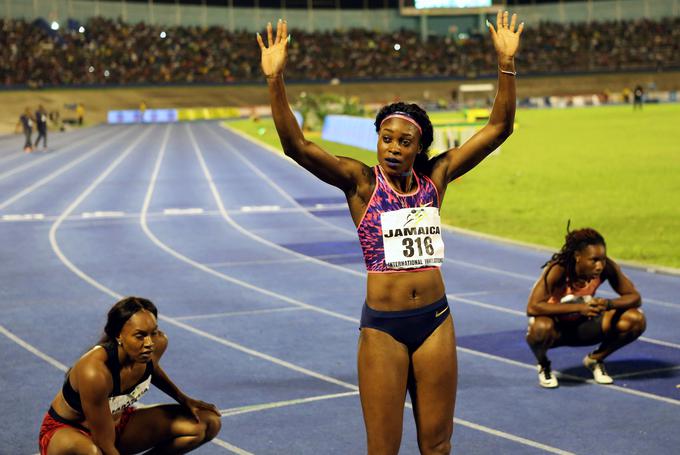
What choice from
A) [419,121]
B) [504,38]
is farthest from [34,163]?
[419,121]

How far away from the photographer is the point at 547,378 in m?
7.97

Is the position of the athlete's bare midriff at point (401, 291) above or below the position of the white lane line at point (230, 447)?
above

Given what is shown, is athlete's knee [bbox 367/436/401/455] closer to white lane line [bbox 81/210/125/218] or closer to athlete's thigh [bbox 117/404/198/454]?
athlete's thigh [bbox 117/404/198/454]

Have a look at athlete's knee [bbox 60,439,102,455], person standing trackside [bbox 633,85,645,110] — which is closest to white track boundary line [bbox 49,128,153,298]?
athlete's knee [bbox 60,439,102,455]

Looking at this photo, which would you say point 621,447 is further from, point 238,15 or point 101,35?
point 238,15

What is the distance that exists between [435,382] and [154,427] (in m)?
1.91

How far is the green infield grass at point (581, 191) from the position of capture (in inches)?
643

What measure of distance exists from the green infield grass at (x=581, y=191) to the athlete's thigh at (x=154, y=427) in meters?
9.34

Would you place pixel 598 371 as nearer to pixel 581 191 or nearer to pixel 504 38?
pixel 504 38

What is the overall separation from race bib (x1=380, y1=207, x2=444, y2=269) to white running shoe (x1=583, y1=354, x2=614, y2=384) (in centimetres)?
388

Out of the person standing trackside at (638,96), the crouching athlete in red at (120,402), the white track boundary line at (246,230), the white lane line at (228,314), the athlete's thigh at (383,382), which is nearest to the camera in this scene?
the athlete's thigh at (383,382)

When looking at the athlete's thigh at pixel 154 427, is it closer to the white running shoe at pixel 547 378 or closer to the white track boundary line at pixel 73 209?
the white running shoe at pixel 547 378

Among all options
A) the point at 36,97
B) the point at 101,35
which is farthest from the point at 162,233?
the point at 101,35

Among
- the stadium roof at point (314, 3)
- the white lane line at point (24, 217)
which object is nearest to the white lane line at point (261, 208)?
the white lane line at point (24, 217)
